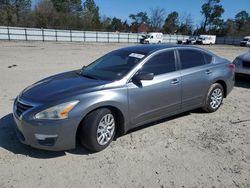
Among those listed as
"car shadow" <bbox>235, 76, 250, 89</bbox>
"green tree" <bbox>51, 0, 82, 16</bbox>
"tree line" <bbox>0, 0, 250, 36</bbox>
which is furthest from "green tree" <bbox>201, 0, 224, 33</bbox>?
"car shadow" <bbox>235, 76, 250, 89</bbox>

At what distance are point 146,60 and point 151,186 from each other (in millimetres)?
2169

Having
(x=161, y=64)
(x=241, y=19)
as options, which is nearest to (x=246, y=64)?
(x=161, y=64)

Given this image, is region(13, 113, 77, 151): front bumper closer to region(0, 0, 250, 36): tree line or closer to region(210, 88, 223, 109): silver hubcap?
region(210, 88, 223, 109): silver hubcap

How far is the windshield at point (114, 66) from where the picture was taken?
435 cm

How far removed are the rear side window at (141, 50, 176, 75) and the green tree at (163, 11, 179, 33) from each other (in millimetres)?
87708

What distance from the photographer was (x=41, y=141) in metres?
3.57

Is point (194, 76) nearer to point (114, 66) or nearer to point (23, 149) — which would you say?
point (114, 66)

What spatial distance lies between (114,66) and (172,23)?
92.3 m

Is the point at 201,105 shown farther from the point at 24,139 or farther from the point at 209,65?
the point at 24,139

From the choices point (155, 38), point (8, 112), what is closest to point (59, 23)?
point (155, 38)

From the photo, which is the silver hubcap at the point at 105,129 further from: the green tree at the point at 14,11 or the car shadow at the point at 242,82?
the green tree at the point at 14,11

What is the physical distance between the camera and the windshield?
4352mm

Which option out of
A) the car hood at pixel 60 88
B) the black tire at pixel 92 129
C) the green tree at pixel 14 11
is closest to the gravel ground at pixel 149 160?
the black tire at pixel 92 129

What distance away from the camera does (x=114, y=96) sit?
3.94 meters
